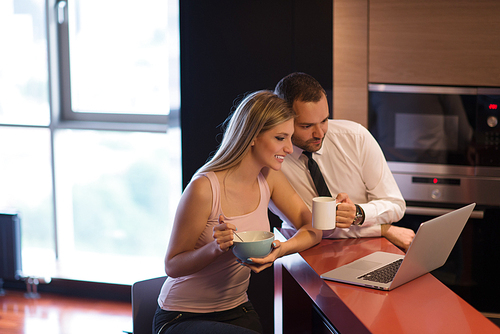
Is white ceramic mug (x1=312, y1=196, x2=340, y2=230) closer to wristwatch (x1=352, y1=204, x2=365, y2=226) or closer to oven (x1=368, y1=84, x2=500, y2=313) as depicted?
wristwatch (x1=352, y1=204, x2=365, y2=226)

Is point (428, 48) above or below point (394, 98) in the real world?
Result: above

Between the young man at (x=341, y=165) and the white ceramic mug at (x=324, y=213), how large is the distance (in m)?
0.24

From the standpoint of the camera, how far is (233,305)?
176 centimetres

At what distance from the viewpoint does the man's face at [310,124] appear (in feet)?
6.18

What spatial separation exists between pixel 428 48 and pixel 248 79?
3.36ft

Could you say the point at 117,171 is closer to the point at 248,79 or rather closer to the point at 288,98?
the point at 248,79

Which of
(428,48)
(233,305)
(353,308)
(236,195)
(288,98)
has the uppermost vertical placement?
(428,48)

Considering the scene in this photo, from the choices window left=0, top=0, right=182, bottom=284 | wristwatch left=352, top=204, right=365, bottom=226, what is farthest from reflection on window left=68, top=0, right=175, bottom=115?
wristwatch left=352, top=204, right=365, bottom=226

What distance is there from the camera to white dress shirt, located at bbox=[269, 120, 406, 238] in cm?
207

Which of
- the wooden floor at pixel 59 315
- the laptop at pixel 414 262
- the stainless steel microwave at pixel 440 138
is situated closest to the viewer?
the laptop at pixel 414 262

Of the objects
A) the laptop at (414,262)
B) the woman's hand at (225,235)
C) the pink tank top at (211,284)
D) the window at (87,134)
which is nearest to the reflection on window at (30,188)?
the window at (87,134)

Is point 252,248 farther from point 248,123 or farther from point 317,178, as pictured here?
point 317,178

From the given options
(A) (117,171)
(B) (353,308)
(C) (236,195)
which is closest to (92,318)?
(A) (117,171)

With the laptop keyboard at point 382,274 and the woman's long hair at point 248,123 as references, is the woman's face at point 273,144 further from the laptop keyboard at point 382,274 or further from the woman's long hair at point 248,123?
the laptop keyboard at point 382,274
